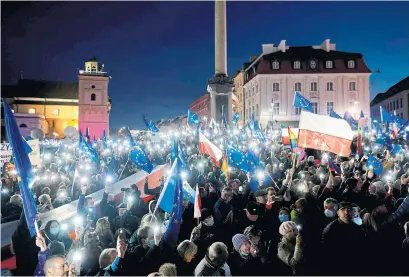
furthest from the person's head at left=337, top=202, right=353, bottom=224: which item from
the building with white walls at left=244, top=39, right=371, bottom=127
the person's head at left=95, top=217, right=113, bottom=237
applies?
the building with white walls at left=244, top=39, right=371, bottom=127

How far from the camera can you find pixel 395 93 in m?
67.6

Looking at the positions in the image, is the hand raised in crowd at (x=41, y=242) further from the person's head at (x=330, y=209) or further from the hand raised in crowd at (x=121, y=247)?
the person's head at (x=330, y=209)

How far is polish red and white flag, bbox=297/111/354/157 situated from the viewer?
9.16 metres

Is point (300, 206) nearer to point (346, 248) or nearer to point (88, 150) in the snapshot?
point (346, 248)

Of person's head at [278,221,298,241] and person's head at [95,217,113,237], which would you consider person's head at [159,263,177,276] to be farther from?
person's head at [95,217,113,237]

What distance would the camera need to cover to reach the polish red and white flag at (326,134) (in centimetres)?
916

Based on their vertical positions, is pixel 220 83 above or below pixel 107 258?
above

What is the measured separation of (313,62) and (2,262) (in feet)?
182

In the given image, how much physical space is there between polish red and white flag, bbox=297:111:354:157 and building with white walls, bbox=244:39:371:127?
4583cm

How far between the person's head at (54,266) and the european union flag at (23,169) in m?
0.66

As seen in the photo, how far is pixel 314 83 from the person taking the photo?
56.1m

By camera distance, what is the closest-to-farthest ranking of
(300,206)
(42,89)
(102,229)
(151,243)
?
(151,243) → (102,229) → (300,206) → (42,89)

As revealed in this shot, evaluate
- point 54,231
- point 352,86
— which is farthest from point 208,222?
point 352,86

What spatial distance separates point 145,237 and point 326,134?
5.63 meters
